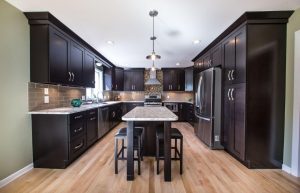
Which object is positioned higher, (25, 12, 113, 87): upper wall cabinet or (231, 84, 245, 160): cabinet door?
(25, 12, 113, 87): upper wall cabinet

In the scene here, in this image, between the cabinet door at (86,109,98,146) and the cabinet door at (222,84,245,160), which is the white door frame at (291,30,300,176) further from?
the cabinet door at (86,109,98,146)

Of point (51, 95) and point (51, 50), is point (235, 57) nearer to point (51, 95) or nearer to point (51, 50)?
point (51, 50)

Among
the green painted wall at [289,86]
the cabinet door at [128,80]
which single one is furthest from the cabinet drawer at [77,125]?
the cabinet door at [128,80]

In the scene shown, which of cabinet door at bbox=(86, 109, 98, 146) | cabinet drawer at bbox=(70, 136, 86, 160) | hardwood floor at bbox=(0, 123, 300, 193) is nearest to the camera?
hardwood floor at bbox=(0, 123, 300, 193)

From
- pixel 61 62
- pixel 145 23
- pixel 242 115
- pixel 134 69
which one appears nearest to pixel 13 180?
pixel 61 62

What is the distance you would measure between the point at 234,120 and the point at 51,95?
351 cm

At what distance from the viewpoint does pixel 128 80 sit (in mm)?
7570

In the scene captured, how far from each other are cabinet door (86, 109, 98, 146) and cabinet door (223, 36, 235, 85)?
296 centimetres

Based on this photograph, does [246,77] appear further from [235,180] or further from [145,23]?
[145,23]

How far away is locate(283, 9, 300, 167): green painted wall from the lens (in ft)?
8.24

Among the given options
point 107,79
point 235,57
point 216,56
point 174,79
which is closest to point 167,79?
point 174,79

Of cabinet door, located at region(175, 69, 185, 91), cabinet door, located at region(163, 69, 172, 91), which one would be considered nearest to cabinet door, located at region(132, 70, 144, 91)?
cabinet door, located at region(163, 69, 172, 91)

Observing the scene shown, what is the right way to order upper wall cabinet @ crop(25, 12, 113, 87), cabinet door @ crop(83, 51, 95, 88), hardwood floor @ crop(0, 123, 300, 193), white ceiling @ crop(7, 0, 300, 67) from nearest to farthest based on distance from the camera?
1. hardwood floor @ crop(0, 123, 300, 193)
2. white ceiling @ crop(7, 0, 300, 67)
3. upper wall cabinet @ crop(25, 12, 113, 87)
4. cabinet door @ crop(83, 51, 95, 88)

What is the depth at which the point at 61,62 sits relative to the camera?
9.71 feet
